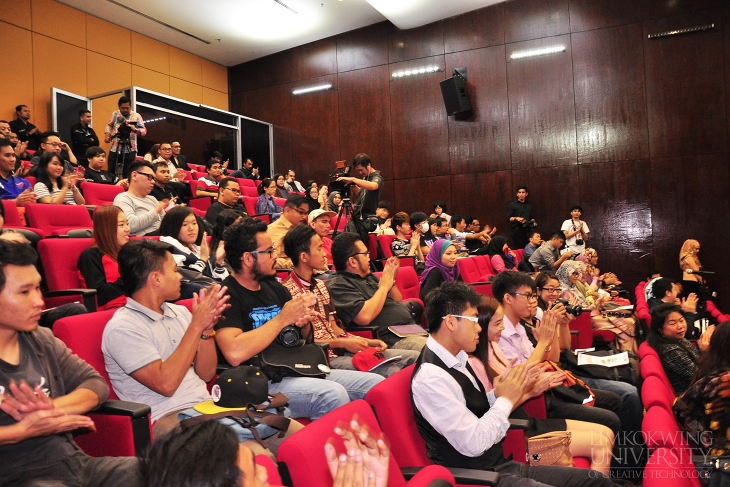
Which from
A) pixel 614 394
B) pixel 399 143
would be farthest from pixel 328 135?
pixel 614 394

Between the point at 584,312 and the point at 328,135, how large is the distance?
22.9ft

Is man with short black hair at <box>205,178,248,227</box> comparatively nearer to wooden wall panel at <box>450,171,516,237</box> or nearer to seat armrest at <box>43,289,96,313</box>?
seat armrest at <box>43,289,96,313</box>

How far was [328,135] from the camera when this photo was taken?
10500 mm

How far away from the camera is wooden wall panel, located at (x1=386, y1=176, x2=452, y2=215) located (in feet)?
30.9

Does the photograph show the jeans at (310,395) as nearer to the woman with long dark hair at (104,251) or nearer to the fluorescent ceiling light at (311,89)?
the woman with long dark hair at (104,251)

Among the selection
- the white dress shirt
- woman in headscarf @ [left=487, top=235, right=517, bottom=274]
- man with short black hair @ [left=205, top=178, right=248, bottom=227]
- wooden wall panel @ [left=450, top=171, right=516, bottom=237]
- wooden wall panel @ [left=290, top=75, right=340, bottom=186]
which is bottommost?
the white dress shirt


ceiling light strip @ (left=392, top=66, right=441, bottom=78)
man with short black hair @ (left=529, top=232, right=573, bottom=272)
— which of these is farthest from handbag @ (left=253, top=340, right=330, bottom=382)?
ceiling light strip @ (left=392, top=66, right=441, bottom=78)

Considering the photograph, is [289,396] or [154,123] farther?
[154,123]

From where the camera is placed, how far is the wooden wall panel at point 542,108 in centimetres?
851

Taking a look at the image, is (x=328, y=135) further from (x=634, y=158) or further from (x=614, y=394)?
(x=614, y=394)

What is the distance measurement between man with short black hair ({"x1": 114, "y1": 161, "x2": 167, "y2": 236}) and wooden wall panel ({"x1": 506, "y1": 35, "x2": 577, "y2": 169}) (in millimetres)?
6245

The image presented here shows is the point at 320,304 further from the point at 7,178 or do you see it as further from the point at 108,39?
the point at 108,39

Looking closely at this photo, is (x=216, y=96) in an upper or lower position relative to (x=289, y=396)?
upper

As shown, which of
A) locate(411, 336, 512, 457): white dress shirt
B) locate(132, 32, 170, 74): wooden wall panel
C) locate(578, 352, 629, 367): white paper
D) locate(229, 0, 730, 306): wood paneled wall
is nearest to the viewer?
locate(411, 336, 512, 457): white dress shirt
